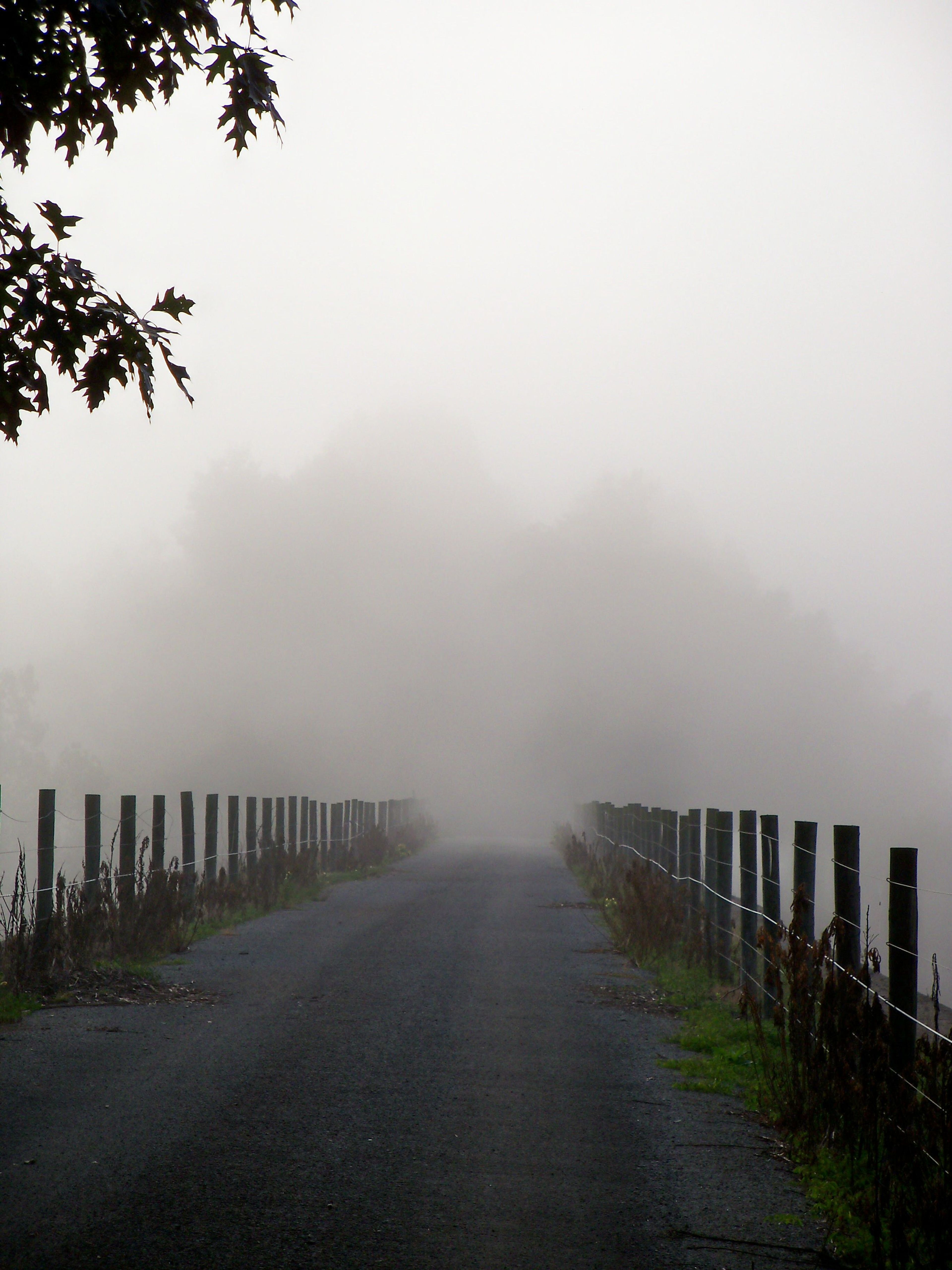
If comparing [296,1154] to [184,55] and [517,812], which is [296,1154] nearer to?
[184,55]

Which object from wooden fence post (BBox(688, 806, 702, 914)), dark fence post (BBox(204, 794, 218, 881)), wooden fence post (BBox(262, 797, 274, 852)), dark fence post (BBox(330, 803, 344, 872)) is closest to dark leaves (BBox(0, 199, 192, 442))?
wooden fence post (BBox(688, 806, 702, 914))

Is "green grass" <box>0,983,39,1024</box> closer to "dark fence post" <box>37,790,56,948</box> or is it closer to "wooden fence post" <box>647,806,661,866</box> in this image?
"dark fence post" <box>37,790,56,948</box>

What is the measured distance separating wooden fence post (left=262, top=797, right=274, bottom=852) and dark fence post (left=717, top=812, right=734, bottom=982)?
34.2ft

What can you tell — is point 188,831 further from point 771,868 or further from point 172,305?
point 172,305

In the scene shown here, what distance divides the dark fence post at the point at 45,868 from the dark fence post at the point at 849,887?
6.62 m

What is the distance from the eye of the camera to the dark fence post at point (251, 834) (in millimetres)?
18922

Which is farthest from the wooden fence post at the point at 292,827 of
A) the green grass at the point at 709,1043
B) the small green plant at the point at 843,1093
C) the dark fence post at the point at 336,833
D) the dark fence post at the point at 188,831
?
the small green plant at the point at 843,1093

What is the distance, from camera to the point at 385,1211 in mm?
4488

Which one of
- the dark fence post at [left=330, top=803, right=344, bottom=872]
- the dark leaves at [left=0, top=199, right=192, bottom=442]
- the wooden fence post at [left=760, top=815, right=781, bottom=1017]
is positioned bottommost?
the dark fence post at [left=330, top=803, right=344, bottom=872]

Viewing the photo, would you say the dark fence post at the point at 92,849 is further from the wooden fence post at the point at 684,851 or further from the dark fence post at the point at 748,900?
the wooden fence post at the point at 684,851

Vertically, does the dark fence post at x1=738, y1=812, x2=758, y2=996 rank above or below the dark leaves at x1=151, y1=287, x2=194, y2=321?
below

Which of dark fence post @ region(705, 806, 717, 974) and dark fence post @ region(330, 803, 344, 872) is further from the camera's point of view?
dark fence post @ region(330, 803, 344, 872)

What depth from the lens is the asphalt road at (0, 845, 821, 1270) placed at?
420 cm

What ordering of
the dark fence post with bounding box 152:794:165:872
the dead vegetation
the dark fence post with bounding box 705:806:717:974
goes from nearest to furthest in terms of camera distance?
the dead vegetation < the dark fence post with bounding box 705:806:717:974 < the dark fence post with bounding box 152:794:165:872
